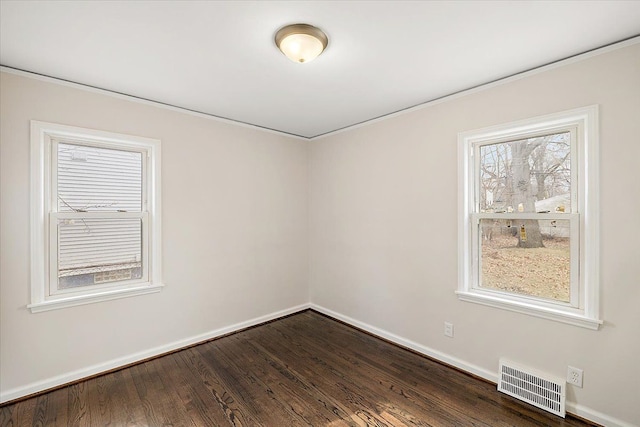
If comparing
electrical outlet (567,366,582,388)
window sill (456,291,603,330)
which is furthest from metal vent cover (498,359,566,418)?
window sill (456,291,603,330)

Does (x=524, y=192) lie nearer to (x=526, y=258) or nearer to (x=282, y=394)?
(x=526, y=258)

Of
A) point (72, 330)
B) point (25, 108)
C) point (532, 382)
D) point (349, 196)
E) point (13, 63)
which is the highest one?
point (13, 63)

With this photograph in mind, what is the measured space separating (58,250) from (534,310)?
3852mm

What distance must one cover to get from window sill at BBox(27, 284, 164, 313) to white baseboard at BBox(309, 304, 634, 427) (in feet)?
7.13

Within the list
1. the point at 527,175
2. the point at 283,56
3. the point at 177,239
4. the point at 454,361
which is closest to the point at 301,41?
the point at 283,56

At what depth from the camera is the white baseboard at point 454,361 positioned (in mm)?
1939

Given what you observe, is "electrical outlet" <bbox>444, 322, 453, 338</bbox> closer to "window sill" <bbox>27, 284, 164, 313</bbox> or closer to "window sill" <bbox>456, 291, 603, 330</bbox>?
"window sill" <bbox>456, 291, 603, 330</bbox>

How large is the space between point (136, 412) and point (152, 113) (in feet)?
8.39

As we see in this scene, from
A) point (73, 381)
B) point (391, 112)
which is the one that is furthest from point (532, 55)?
point (73, 381)

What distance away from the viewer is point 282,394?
2316 millimetres

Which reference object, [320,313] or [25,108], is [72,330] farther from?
[320,313]

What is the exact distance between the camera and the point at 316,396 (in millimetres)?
2289

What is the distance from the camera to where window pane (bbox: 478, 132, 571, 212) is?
86.8 inches

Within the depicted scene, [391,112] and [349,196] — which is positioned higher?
[391,112]
